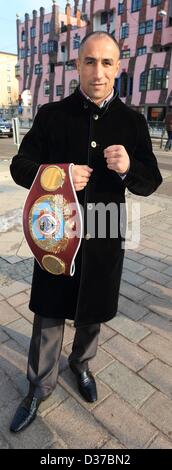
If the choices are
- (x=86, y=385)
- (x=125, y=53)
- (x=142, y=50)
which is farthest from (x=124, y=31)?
(x=86, y=385)

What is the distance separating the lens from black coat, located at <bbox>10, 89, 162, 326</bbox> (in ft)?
5.56

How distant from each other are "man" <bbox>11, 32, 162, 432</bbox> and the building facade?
7571 cm

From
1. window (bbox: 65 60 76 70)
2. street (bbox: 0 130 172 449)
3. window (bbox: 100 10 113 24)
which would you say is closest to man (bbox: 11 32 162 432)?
street (bbox: 0 130 172 449)

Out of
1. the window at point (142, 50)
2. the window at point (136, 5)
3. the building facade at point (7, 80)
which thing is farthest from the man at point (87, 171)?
the building facade at point (7, 80)

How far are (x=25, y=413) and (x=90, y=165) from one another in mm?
1528

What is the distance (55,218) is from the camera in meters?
1.58

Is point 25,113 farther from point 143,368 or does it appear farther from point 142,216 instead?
point 143,368

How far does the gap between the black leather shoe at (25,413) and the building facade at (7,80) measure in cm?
7603

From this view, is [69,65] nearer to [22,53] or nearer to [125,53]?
[125,53]

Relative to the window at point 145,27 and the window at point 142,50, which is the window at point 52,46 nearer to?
the window at point 145,27

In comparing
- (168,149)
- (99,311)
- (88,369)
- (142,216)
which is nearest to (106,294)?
(99,311)

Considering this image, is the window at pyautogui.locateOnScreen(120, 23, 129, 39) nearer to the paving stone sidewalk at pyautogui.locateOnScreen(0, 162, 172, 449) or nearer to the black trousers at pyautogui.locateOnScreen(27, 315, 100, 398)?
the paving stone sidewalk at pyautogui.locateOnScreen(0, 162, 172, 449)

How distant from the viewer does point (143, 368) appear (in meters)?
2.42

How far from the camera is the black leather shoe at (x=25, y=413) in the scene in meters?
1.91
